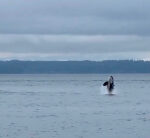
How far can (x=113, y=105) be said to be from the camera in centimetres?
6381

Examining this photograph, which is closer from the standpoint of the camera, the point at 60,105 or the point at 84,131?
the point at 84,131

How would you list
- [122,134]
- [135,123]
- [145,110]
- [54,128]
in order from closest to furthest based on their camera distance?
[122,134] → [54,128] → [135,123] → [145,110]

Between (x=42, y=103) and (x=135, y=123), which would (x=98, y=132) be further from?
(x=42, y=103)

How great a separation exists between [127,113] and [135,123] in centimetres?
866

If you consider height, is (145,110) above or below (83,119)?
above

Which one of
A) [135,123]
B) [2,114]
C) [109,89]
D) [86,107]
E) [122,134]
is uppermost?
[109,89]

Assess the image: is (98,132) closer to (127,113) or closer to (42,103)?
(127,113)

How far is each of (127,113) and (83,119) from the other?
22.7 feet

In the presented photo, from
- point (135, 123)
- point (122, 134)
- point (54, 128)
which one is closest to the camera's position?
point (122, 134)

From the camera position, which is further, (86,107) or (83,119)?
(86,107)

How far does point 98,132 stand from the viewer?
41156 mm

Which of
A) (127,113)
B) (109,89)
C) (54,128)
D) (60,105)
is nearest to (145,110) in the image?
(127,113)

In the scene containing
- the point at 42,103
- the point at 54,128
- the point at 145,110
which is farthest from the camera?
the point at 42,103

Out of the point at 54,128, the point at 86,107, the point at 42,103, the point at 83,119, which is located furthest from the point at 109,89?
the point at 54,128
